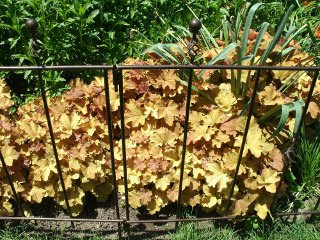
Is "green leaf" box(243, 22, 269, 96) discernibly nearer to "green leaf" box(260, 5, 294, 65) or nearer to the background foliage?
"green leaf" box(260, 5, 294, 65)

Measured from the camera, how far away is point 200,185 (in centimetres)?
253

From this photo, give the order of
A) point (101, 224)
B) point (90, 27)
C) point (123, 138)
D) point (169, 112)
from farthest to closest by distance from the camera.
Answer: point (90, 27)
point (101, 224)
point (169, 112)
point (123, 138)

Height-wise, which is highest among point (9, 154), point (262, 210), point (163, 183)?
point (9, 154)

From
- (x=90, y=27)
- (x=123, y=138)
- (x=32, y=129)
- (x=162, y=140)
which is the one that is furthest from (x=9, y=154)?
(x=90, y=27)

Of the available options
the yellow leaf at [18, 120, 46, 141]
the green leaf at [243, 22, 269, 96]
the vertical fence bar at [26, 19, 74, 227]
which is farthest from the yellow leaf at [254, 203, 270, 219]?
the yellow leaf at [18, 120, 46, 141]

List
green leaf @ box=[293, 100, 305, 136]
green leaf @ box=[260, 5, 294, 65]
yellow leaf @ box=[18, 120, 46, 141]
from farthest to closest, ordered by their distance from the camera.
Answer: yellow leaf @ box=[18, 120, 46, 141] < green leaf @ box=[260, 5, 294, 65] < green leaf @ box=[293, 100, 305, 136]

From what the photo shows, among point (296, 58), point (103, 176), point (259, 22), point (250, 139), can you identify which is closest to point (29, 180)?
point (103, 176)

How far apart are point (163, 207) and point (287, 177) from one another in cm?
79

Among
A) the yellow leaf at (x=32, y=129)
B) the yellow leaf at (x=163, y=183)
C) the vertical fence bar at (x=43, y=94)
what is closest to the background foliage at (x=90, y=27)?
the yellow leaf at (x=32, y=129)

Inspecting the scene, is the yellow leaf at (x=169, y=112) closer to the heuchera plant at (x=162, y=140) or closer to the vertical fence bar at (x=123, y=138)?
the heuchera plant at (x=162, y=140)

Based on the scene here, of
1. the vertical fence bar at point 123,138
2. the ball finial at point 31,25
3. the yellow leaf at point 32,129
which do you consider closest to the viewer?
the ball finial at point 31,25

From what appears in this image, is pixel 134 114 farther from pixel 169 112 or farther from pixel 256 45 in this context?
pixel 256 45

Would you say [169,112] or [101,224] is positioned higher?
[169,112]

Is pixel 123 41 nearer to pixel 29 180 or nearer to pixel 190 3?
pixel 190 3
